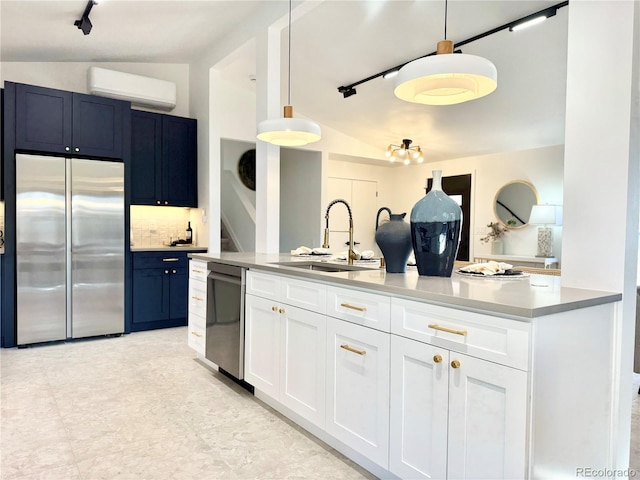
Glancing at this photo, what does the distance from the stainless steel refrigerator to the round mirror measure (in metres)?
5.03

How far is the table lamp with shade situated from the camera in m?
5.47

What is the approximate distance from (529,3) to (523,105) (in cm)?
158

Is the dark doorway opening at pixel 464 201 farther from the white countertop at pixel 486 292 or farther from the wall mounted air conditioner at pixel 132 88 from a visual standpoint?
the white countertop at pixel 486 292

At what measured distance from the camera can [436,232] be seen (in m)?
1.99

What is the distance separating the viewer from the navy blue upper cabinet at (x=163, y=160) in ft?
15.8

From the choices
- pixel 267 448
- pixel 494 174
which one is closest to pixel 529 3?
pixel 494 174

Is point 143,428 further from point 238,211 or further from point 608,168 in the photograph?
point 238,211

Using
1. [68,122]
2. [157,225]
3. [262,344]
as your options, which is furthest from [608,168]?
[157,225]

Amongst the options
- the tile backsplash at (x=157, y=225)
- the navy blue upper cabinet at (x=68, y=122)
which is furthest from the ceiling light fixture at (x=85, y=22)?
the tile backsplash at (x=157, y=225)

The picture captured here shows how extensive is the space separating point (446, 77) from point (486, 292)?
0.90m

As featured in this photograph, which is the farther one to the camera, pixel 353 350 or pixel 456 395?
pixel 353 350

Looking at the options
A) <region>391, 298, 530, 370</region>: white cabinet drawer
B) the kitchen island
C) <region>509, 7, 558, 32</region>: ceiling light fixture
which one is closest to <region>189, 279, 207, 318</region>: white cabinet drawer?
the kitchen island

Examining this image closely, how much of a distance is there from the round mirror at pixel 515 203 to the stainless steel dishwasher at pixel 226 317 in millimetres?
4645

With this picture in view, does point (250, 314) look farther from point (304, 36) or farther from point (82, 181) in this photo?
point (304, 36)
